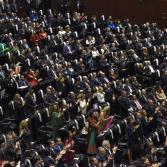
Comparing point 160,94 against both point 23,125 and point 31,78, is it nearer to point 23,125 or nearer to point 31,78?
point 31,78

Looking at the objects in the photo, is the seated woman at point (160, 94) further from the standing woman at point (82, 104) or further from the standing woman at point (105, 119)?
the standing woman at point (82, 104)

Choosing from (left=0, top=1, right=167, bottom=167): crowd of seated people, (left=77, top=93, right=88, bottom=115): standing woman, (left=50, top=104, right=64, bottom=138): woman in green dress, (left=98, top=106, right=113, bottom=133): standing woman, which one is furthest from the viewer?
(left=77, top=93, right=88, bottom=115): standing woman

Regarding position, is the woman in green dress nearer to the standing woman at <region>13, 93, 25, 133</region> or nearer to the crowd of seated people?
the crowd of seated people

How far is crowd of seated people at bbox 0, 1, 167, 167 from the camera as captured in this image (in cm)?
1787

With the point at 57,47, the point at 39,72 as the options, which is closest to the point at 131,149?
the point at 39,72

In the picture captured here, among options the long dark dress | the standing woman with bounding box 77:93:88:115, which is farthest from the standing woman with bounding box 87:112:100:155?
the standing woman with bounding box 77:93:88:115

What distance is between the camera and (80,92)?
853 inches

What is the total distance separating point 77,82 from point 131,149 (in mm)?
4401

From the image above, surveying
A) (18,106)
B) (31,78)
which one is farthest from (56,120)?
(31,78)

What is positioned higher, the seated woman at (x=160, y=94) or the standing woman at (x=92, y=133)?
the seated woman at (x=160, y=94)

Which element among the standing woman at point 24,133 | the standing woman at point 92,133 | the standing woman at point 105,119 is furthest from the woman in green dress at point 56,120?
the standing woman at point 105,119

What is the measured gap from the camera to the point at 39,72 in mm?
23359

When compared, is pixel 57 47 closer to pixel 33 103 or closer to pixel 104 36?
pixel 104 36

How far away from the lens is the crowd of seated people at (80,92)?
1787 cm
